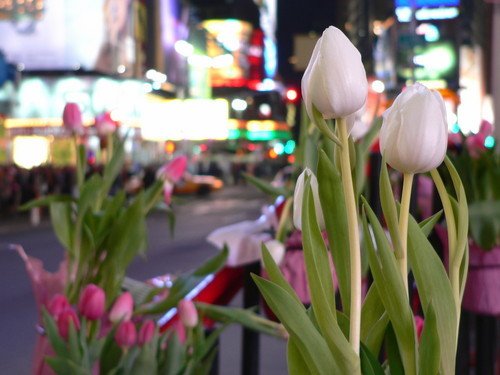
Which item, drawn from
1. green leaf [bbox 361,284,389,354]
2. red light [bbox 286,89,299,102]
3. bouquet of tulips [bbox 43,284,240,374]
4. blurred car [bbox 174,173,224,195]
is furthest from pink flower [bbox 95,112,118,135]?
blurred car [bbox 174,173,224,195]

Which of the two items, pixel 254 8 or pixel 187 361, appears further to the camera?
pixel 254 8

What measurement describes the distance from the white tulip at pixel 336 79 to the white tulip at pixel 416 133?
1.8 inches

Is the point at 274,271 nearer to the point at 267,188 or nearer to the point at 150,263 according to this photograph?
the point at 267,188

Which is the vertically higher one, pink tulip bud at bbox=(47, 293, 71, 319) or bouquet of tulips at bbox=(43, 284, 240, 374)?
pink tulip bud at bbox=(47, 293, 71, 319)

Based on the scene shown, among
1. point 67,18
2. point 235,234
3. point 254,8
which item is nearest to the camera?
point 235,234

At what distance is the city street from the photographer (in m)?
6.25

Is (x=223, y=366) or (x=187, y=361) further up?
(x=187, y=361)

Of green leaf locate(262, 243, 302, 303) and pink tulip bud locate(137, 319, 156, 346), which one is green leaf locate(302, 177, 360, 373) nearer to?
green leaf locate(262, 243, 302, 303)

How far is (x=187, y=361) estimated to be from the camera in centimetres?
182

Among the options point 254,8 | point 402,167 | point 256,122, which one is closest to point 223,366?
point 402,167

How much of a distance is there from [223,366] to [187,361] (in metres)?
4.22

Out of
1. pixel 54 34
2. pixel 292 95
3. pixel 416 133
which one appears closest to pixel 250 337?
pixel 416 133

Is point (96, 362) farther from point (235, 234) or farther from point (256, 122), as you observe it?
point (256, 122)

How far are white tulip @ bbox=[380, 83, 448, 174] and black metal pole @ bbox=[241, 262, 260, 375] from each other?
4.52 ft
